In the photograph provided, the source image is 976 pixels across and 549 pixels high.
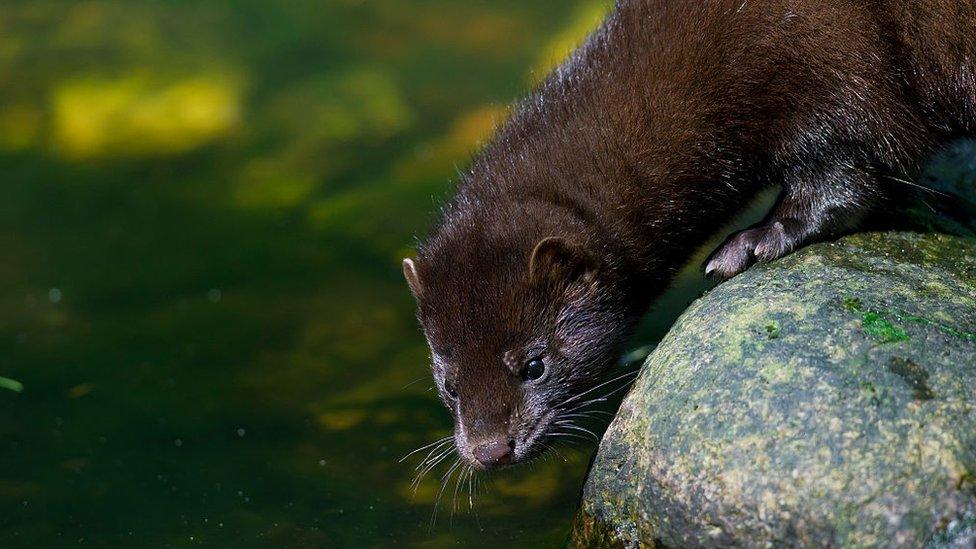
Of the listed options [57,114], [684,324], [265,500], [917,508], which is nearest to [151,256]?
[57,114]

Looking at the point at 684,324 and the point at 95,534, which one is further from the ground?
the point at 684,324

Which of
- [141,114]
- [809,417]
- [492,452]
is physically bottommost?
[141,114]

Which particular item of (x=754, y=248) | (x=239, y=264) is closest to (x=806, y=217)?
(x=754, y=248)

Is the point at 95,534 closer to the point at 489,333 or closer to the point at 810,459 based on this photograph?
the point at 489,333

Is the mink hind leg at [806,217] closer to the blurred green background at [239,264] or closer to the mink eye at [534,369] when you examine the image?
the mink eye at [534,369]

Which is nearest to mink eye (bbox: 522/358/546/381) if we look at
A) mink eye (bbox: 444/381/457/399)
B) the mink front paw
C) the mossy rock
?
mink eye (bbox: 444/381/457/399)

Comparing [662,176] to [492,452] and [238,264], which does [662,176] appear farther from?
[238,264]
